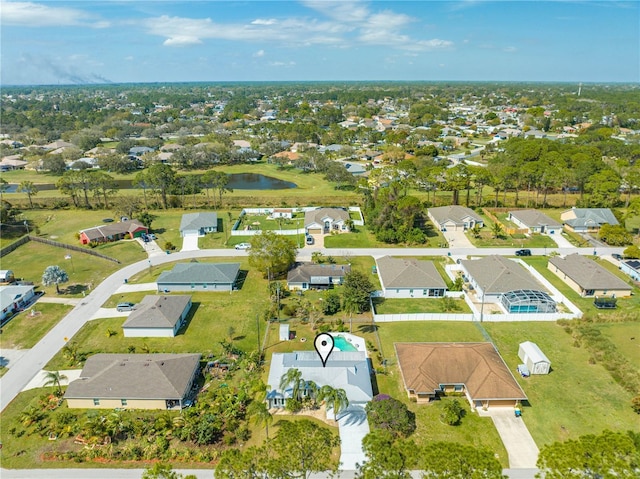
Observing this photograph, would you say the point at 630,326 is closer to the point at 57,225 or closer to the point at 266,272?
the point at 266,272

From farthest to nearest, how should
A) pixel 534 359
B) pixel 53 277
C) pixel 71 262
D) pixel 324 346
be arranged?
1. pixel 71 262
2. pixel 53 277
3. pixel 534 359
4. pixel 324 346

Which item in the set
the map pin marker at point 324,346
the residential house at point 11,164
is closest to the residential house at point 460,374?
the map pin marker at point 324,346

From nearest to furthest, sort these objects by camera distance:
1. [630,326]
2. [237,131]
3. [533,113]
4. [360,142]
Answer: [630,326]
[360,142]
[237,131]
[533,113]

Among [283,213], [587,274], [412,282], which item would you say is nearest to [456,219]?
[587,274]

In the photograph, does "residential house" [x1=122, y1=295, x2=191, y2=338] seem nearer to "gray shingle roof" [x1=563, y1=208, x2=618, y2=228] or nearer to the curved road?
the curved road

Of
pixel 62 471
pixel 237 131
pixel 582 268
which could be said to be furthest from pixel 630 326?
pixel 237 131

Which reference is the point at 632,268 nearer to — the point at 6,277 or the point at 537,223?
the point at 537,223

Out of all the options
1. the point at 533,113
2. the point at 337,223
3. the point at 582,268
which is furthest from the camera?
the point at 533,113

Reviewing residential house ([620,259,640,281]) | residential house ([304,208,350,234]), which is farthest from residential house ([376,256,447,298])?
residential house ([620,259,640,281])
